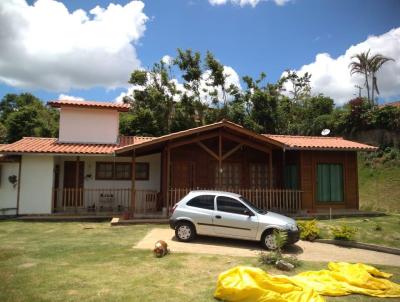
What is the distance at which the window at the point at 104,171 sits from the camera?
16.2m

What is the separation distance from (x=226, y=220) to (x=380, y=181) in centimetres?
1787

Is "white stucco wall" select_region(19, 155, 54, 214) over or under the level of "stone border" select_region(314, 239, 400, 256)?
over

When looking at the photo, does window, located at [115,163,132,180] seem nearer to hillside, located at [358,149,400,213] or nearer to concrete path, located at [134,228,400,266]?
concrete path, located at [134,228,400,266]

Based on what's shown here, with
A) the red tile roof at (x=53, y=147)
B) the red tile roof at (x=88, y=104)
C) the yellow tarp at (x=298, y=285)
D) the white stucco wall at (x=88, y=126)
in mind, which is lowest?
the yellow tarp at (x=298, y=285)

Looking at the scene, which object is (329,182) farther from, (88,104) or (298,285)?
(88,104)

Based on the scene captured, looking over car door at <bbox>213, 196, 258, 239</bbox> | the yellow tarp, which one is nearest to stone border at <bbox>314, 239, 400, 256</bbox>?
car door at <bbox>213, 196, 258, 239</bbox>

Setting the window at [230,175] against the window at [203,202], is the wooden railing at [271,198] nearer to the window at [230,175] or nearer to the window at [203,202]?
the window at [230,175]

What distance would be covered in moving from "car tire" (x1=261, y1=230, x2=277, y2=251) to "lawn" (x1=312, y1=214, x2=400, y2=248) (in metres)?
2.70

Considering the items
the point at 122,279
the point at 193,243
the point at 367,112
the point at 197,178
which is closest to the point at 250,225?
the point at 193,243

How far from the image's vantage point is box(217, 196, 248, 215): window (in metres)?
9.45

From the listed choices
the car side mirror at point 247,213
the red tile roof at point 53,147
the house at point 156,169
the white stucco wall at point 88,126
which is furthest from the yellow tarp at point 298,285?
the white stucco wall at point 88,126

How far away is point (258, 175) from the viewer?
16781 millimetres

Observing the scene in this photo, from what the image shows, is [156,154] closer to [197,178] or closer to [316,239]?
[197,178]

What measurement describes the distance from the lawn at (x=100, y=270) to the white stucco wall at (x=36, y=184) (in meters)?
4.00
